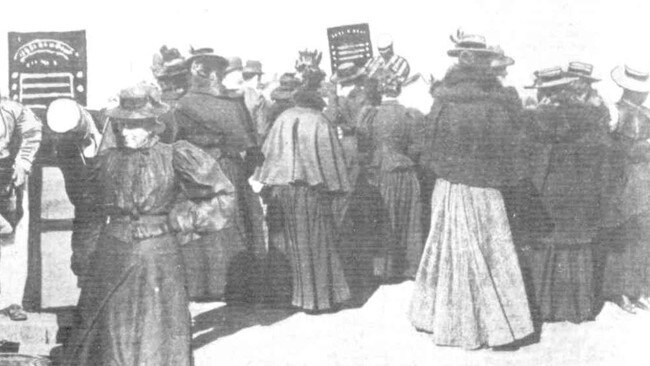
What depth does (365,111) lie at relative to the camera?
7852 millimetres

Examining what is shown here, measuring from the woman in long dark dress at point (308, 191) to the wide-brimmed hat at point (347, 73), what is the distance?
274 cm

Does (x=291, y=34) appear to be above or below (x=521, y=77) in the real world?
above

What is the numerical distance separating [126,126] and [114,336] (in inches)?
42.3

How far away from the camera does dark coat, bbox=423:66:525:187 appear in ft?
18.9

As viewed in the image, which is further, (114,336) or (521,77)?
(521,77)

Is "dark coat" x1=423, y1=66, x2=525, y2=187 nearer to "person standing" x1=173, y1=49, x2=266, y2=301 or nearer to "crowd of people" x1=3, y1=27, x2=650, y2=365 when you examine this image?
"crowd of people" x1=3, y1=27, x2=650, y2=365

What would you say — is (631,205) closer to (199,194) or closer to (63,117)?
(199,194)

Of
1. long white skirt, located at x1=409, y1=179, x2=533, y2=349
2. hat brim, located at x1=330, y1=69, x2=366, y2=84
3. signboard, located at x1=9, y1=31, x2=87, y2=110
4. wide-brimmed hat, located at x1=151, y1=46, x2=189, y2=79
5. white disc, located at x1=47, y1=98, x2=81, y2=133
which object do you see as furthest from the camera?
hat brim, located at x1=330, y1=69, x2=366, y2=84

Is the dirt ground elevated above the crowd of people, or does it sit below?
below

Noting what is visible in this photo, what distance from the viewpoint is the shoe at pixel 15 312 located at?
6.26 metres

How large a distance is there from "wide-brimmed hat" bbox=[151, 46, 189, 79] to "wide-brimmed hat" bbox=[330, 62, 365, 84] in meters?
2.21

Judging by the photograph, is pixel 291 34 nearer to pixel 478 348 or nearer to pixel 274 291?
pixel 274 291

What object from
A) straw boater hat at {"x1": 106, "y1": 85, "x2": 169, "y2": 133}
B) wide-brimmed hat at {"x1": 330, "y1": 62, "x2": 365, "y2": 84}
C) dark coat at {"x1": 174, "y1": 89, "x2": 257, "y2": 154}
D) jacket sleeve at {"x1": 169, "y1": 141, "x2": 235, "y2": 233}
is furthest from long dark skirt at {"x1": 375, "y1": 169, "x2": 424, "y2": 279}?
straw boater hat at {"x1": 106, "y1": 85, "x2": 169, "y2": 133}

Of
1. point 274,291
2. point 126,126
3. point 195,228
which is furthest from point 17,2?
point 274,291
